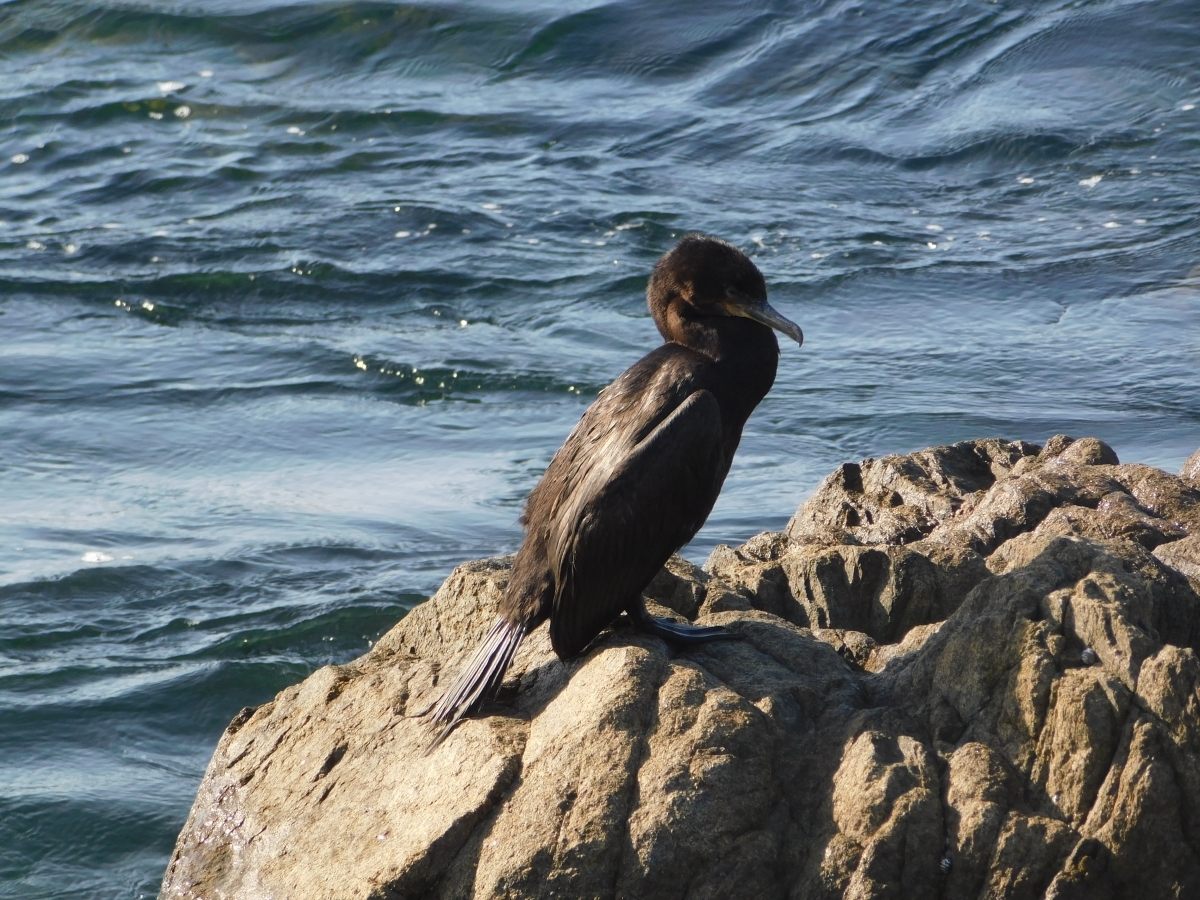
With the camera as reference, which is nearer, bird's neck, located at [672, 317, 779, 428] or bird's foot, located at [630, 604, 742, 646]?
bird's foot, located at [630, 604, 742, 646]

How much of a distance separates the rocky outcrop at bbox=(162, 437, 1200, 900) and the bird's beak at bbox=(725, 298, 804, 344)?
0.75m

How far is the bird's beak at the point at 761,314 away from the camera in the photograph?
5.17 m

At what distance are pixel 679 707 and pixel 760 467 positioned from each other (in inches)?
236

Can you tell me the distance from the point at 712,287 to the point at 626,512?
0.99m

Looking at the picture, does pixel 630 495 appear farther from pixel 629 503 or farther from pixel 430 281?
pixel 430 281

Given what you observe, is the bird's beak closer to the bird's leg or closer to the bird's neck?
the bird's neck

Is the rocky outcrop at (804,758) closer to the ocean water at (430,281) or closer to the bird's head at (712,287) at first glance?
the bird's head at (712,287)

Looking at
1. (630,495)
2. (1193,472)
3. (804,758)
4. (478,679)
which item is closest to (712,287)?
(630,495)

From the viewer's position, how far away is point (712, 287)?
207 inches

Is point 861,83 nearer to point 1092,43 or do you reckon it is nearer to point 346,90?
point 1092,43

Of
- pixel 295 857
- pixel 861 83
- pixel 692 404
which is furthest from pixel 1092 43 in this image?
pixel 295 857

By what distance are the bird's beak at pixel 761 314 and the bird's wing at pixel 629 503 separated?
18.2 inches

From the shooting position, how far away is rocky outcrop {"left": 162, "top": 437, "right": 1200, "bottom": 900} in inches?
148

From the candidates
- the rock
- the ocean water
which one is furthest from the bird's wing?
the ocean water
